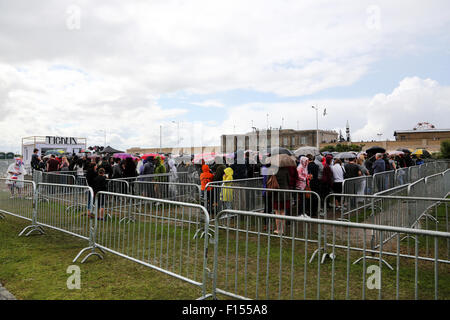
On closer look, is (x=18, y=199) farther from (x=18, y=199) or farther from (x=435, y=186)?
(x=435, y=186)

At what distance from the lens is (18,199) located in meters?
8.37

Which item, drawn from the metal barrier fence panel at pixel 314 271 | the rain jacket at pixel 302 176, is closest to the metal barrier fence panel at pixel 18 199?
the metal barrier fence panel at pixel 314 271

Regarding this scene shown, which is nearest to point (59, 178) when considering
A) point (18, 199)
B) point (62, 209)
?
point (18, 199)

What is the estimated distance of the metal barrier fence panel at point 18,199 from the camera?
7.87 m

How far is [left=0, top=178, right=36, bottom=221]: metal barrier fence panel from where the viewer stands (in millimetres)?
7871

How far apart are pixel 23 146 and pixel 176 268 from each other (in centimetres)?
3227

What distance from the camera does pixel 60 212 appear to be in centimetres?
705

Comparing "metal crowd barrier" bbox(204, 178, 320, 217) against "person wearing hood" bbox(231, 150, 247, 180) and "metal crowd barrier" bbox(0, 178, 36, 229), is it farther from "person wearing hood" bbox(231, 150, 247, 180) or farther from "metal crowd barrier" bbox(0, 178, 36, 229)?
"metal crowd barrier" bbox(0, 178, 36, 229)
